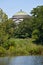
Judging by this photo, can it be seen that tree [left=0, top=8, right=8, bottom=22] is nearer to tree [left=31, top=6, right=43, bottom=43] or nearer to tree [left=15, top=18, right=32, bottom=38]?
tree [left=31, top=6, right=43, bottom=43]

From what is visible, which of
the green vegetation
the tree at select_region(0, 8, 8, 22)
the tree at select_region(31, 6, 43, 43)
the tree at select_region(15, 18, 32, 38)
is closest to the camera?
the green vegetation

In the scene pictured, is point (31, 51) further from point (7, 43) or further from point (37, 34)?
point (37, 34)

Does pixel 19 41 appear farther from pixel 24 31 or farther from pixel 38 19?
pixel 24 31

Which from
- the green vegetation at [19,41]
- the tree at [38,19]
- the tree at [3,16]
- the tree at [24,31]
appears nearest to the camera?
the green vegetation at [19,41]

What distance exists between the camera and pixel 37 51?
6544 centimetres

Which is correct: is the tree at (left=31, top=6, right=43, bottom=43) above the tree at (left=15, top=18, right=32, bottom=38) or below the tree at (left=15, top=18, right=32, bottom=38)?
above

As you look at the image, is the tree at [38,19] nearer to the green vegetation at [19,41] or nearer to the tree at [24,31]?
the green vegetation at [19,41]

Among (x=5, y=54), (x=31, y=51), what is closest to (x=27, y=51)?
(x=31, y=51)

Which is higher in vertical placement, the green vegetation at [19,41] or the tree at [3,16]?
the tree at [3,16]

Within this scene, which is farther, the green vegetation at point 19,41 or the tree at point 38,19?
the tree at point 38,19

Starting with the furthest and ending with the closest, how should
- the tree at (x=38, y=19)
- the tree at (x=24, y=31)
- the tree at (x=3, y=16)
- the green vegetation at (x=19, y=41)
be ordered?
the tree at (x=24, y=31), the tree at (x=38, y=19), the tree at (x=3, y=16), the green vegetation at (x=19, y=41)

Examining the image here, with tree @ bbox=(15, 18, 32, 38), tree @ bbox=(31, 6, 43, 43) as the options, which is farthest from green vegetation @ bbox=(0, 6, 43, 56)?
tree @ bbox=(15, 18, 32, 38)

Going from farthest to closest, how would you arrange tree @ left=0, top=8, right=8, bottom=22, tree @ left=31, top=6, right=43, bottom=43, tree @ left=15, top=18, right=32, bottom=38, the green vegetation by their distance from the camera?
1. tree @ left=15, top=18, right=32, bottom=38
2. tree @ left=31, top=6, right=43, bottom=43
3. tree @ left=0, top=8, right=8, bottom=22
4. the green vegetation

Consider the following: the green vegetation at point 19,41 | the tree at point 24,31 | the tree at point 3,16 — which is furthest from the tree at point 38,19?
the tree at point 3,16
